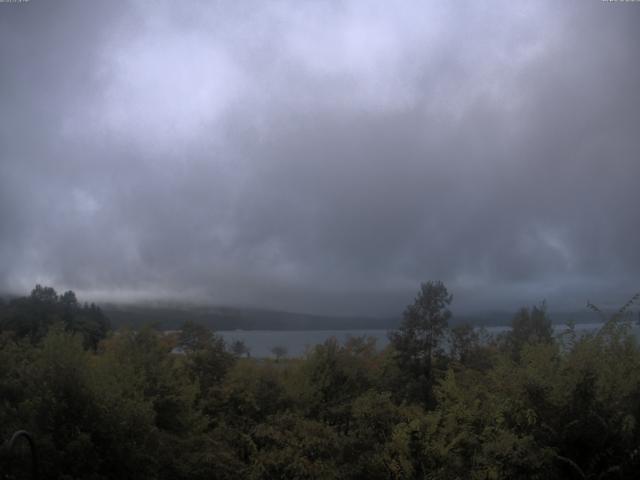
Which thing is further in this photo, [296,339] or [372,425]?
[296,339]

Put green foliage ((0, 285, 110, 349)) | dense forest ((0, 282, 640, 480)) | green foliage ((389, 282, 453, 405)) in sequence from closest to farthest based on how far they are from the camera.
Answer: dense forest ((0, 282, 640, 480))
green foliage ((0, 285, 110, 349))
green foliage ((389, 282, 453, 405))

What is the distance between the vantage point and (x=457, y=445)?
1003cm

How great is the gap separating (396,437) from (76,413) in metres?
6.10

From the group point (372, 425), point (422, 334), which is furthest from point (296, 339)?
point (372, 425)

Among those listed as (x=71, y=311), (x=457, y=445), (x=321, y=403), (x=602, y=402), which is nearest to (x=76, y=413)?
(x=457, y=445)

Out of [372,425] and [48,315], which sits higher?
[48,315]

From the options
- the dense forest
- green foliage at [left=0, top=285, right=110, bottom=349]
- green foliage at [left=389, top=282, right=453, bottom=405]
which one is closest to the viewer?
the dense forest

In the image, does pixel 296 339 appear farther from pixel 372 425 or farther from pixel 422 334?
pixel 372 425

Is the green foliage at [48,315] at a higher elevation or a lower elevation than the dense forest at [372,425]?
higher

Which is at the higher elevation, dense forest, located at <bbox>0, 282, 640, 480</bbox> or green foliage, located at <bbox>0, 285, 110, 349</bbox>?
green foliage, located at <bbox>0, 285, 110, 349</bbox>

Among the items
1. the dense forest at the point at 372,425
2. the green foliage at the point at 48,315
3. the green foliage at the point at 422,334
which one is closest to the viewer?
the dense forest at the point at 372,425

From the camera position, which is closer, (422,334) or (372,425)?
(372,425)

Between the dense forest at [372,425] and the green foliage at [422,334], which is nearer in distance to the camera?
the dense forest at [372,425]

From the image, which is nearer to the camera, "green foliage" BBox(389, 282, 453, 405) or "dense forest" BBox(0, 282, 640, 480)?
"dense forest" BBox(0, 282, 640, 480)
